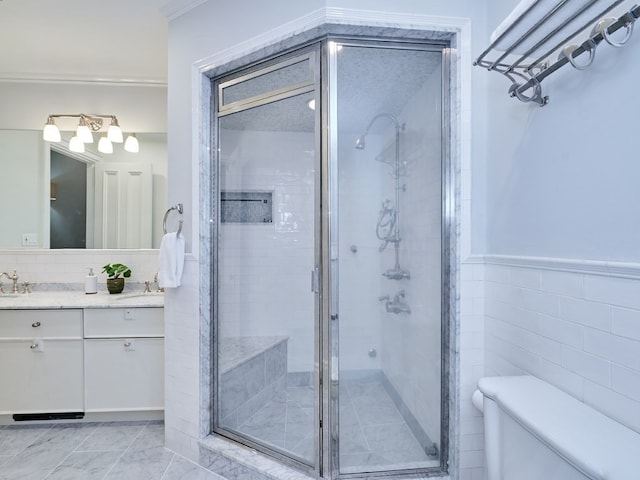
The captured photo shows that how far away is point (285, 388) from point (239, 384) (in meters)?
0.29

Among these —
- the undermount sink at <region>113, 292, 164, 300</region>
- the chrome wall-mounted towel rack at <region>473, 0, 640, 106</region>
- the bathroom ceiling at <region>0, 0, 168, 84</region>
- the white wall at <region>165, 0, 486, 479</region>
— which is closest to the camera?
the chrome wall-mounted towel rack at <region>473, 0, 640, 106</region>

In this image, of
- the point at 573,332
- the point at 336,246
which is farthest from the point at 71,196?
the point at 573,332

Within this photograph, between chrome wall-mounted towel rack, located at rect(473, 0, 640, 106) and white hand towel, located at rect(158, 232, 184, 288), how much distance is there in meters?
1.61

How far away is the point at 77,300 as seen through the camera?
2264 mm

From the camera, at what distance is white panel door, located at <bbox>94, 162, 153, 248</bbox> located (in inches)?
104

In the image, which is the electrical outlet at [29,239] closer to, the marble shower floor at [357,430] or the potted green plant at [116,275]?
the potted green plant at [116,275]

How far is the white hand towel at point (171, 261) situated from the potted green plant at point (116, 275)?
3.11 ft

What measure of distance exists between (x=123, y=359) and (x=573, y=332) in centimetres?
242

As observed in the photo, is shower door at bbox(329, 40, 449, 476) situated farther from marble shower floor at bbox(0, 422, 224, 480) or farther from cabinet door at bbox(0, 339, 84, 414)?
cabinet door at bbox(0, 339, 84, 414)

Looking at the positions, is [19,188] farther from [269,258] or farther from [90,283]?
[269,258]

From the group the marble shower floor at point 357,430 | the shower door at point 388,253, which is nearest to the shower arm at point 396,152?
the shower door at point 388,253

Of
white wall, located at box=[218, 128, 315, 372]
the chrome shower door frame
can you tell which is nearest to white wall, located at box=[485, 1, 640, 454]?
the chrome shower door frame

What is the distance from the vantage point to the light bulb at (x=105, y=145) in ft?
8.70

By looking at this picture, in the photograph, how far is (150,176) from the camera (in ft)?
8.69
